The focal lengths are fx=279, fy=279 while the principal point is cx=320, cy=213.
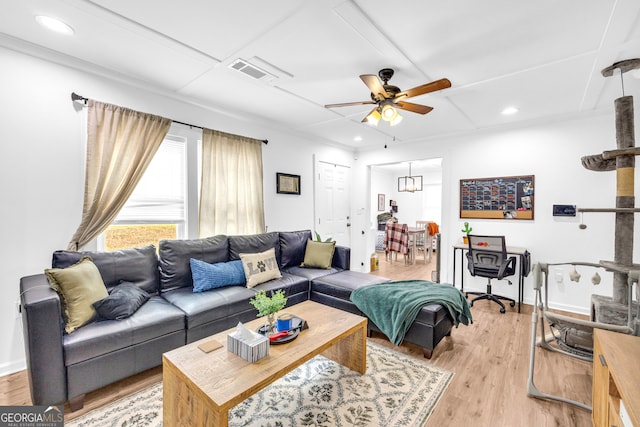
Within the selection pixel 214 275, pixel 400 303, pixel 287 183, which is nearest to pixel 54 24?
pixel 214 275

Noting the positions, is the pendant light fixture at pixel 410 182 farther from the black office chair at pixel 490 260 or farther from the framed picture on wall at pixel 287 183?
the framed picture on wall at pixel 287 183

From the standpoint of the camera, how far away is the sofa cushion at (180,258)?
109 inches

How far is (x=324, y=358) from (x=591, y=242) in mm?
3595

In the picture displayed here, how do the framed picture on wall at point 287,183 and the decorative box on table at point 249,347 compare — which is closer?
the decorative box on table at point 249,347

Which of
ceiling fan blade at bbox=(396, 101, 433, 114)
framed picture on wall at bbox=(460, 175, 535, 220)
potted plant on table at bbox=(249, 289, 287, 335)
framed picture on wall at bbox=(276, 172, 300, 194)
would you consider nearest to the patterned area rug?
potted plant on table at bbox=(249, 289, 287, 335)

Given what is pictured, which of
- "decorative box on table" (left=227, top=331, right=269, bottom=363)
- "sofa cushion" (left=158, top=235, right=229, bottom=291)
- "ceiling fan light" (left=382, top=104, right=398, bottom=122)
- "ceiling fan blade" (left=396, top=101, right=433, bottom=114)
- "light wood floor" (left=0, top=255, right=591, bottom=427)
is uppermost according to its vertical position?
"ceiling fan blade" (left=396, top=101, right=433, bottom=114)

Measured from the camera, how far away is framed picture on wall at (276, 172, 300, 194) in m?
4.23

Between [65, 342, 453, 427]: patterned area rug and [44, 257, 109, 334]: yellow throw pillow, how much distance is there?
0.60m

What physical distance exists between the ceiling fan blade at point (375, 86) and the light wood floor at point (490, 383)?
2.30 meters

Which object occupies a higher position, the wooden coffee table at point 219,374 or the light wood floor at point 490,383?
the wooden coffee table at point 219,374

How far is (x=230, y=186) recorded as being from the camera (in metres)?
3.55

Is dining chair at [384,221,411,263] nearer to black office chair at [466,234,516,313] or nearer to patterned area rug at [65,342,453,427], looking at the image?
black office chair at [466,234,516,313]

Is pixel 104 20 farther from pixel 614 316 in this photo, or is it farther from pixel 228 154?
pixel 614 316

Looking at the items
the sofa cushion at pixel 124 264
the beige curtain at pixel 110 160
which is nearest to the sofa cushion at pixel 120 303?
the sofa cushion at pixel 124 264
